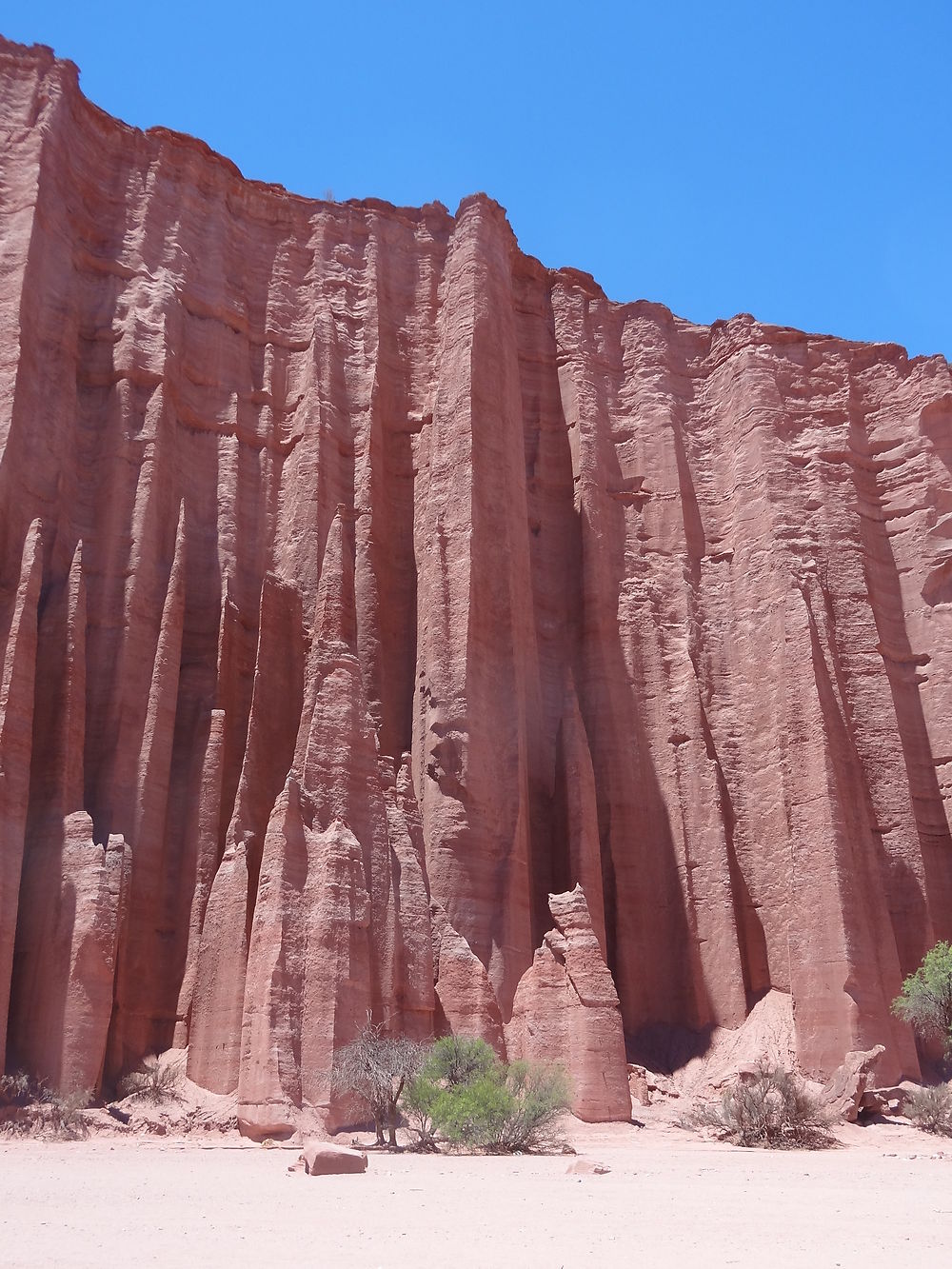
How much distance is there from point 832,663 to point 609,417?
35.5ft

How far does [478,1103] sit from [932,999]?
11.4m

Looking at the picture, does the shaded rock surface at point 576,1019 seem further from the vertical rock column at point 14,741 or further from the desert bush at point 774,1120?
the vertical rock column at point 14,741

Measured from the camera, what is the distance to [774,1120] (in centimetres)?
1791

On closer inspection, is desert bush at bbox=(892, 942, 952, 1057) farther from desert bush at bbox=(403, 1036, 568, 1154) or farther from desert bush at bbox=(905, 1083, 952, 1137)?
desert bush at bbox=(403, 1036, 568, 1154)

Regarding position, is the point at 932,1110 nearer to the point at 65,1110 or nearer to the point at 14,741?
the point at 65,1110

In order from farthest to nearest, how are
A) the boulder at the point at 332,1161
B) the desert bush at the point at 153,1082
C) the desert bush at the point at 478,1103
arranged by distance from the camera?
the desert bush at the point at 153,1082
the desert bush at the point at 478,1103
the boulder at the point at 332,1161

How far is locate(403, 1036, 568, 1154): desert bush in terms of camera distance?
15578 mm

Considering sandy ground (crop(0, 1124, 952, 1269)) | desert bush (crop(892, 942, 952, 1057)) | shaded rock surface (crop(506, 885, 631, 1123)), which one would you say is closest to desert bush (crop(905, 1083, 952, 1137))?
desert bush (crop(892, 942, 952, 1057))

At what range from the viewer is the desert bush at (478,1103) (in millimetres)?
15578

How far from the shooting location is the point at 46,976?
1998 centimetres

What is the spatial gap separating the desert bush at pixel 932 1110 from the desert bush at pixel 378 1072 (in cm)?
895

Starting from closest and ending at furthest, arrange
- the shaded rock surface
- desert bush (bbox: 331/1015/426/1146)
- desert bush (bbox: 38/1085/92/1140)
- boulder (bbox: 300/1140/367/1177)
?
boulder (bbox: 300/1140/367/1177) < desert bush (bbox: 331/1015/426/1146) < desert bush (bbox: 38/1085/92/1140) < the shaded rock surface

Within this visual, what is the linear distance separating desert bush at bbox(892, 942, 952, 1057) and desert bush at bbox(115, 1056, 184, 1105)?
13859mm

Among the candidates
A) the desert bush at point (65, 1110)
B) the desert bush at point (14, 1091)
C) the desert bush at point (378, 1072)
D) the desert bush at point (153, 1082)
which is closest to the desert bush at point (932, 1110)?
the desert bush at point (378, 1072)
